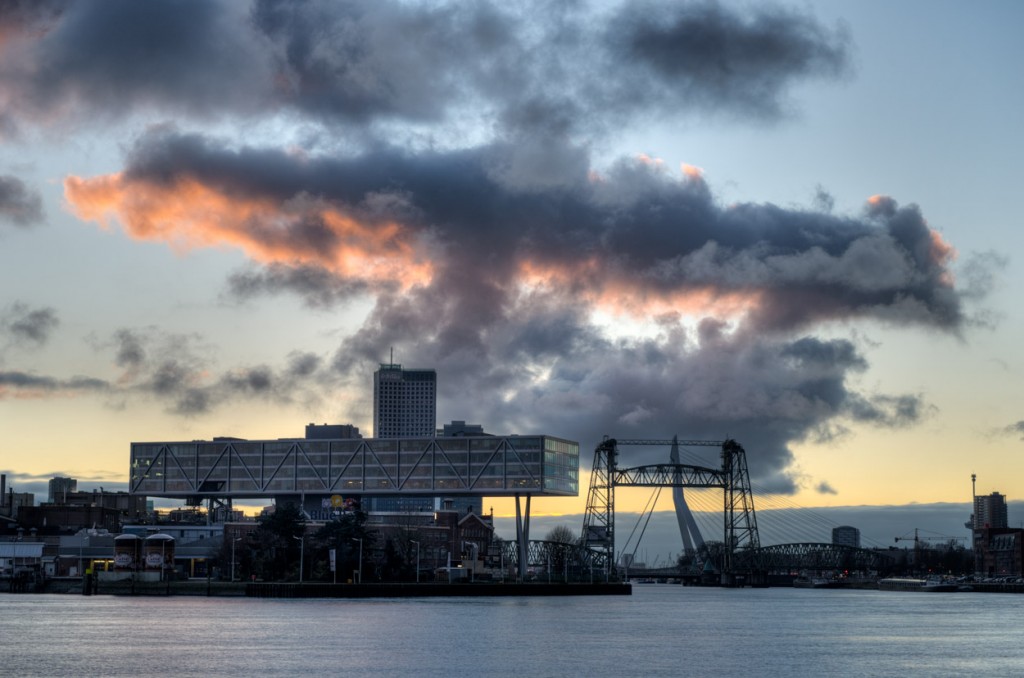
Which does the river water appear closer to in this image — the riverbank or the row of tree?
the riverbank

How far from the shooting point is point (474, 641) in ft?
319

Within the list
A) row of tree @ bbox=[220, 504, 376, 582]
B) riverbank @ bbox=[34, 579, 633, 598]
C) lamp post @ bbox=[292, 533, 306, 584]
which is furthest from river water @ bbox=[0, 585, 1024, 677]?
row of tree @ bbox=[220, 504, 376, 582]

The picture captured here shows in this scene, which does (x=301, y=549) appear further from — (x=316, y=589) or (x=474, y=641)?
(x=474, y=641)

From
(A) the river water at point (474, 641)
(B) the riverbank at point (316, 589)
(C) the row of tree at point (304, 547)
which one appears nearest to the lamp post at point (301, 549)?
(C) the row of tree at point (304, 547)

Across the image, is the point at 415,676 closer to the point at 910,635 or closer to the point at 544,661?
the point at 544,661

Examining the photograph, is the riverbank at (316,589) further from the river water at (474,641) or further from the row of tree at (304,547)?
the river water at (474,641)

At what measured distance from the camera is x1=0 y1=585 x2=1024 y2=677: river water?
8019 cm

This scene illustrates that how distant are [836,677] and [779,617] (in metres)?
70.9

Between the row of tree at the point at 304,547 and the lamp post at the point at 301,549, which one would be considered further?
the row of tree at the point at 304,547

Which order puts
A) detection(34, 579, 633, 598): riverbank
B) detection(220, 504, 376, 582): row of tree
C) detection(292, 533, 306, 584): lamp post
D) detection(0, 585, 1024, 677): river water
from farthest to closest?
detection(220, 504, 376, 582): row of tree < detection(292, 533, 306, 584): lamp post < detection(34, 579, 633, 598): riverbank < detection(0, 585, 1024, 677): river water

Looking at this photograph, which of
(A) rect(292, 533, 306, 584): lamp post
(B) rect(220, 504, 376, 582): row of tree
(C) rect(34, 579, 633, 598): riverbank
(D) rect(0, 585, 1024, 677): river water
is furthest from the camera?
(B) rect(220, 504, 376, 582): row of tree

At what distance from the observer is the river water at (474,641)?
3157 inches

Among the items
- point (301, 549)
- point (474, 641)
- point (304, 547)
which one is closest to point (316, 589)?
point (301, 549)

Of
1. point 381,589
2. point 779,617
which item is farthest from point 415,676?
point 381,589
